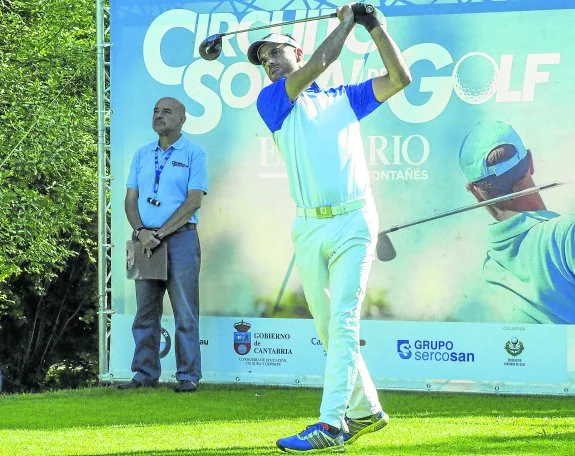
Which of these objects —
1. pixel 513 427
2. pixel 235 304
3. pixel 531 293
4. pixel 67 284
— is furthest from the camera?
pixel 67 284

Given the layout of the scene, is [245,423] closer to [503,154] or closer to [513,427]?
[513,427]

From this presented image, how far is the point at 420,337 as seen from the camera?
8.96 m

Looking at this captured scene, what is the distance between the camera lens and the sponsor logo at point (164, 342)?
31.2ft

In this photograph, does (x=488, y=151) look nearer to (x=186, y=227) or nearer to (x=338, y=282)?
(x=186, y=227)

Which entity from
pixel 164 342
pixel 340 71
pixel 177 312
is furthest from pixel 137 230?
pixel 340 71

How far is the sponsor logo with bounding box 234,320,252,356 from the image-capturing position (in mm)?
9375

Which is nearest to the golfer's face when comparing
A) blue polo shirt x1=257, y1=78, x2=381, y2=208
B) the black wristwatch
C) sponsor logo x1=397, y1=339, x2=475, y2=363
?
blue polo shirt x1=257, y1=78, x2=381, y2=208

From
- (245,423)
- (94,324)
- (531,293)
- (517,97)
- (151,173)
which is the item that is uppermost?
(517,97)

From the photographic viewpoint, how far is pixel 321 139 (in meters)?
6.11

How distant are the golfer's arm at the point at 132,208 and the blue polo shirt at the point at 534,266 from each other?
255 centimetres

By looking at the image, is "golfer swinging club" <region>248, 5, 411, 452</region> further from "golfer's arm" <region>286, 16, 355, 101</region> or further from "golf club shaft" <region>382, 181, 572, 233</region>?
"golf club shaft" <region>382, 181, 572, 233</region>

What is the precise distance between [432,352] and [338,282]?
9.99 feet

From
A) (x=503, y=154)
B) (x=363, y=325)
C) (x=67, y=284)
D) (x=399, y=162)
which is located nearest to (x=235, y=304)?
(x=363, y=325)

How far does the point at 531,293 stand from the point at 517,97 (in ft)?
4.50
